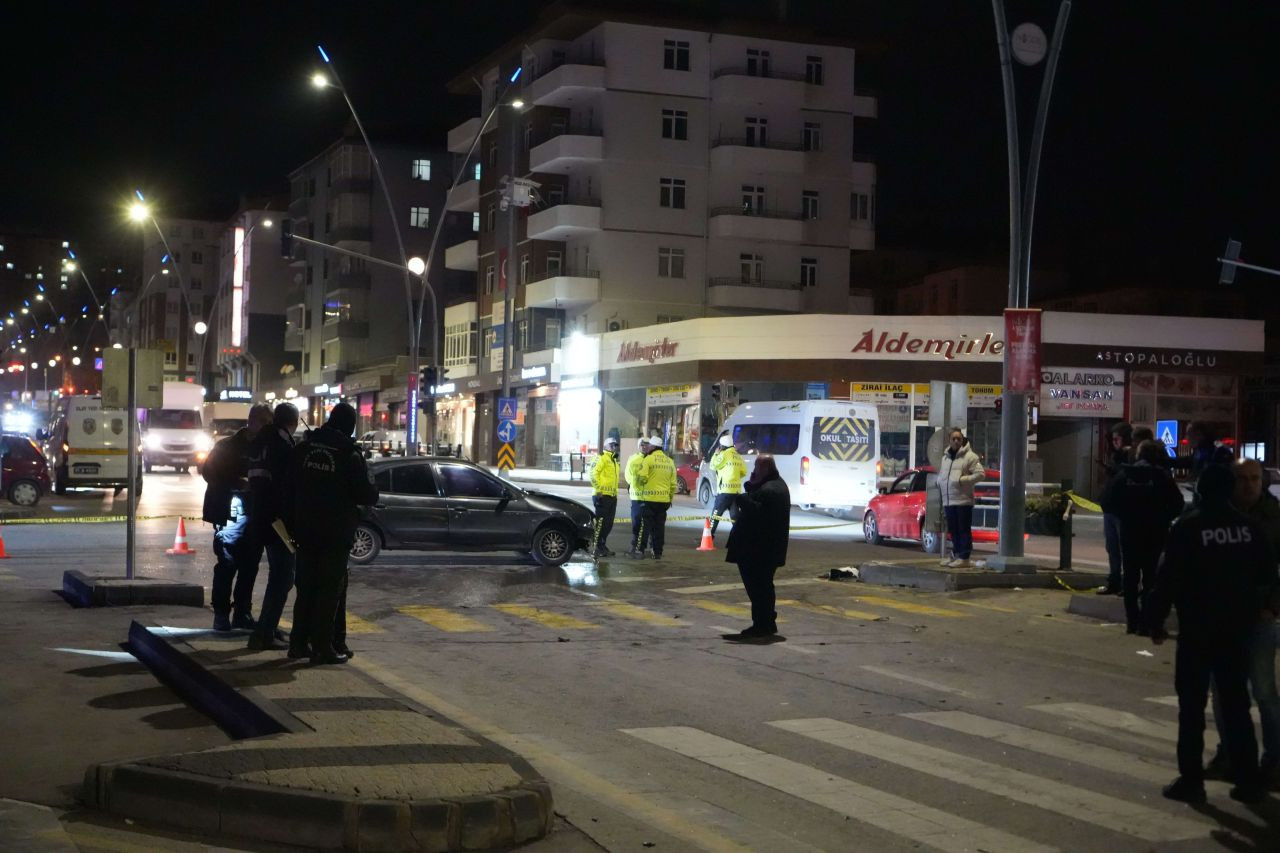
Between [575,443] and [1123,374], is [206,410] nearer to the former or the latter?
[575,443]

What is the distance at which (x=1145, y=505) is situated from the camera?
521 inches

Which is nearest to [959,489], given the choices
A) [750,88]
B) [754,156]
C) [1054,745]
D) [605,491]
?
[605,491]

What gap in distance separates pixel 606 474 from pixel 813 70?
43.1 metres

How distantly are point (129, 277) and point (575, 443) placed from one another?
116 meters

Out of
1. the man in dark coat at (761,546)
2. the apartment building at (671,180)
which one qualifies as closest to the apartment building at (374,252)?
the apartment building at (671,180)

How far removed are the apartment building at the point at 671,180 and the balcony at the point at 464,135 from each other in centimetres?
396

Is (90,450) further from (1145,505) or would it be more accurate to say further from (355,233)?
(355,233)

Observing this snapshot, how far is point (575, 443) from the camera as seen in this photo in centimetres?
5712

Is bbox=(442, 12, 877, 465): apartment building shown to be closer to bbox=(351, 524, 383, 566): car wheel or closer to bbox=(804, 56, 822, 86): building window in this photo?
bbox=(804, 56, 822, 86): building window

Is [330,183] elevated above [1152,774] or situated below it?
above

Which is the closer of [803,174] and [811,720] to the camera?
[811,720]

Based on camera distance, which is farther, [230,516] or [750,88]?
[750,88]

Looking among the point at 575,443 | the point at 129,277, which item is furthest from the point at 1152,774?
Result: the point at 129,277

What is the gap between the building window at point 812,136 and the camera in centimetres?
6053
